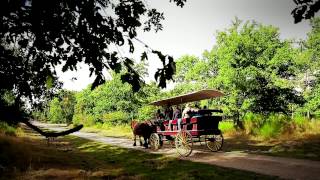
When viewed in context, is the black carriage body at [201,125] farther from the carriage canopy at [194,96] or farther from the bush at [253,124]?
the bush at [253,124]

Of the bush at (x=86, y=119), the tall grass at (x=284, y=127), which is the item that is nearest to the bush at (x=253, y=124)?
the tall grass at (x=284, y=127)

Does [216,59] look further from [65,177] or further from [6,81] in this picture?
[6,81]

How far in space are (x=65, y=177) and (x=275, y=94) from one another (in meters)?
27.0

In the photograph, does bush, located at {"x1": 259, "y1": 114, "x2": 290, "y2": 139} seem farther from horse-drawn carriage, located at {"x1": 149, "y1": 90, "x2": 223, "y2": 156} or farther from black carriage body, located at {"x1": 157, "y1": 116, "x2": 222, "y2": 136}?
black carriage body, located at {"x1": 157, "y1": 116, "x2": 222, "y2": 136}

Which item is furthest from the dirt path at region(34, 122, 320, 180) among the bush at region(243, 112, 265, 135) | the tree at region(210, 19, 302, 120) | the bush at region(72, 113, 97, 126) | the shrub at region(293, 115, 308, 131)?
the bush at region(72, 113, 97, 126)

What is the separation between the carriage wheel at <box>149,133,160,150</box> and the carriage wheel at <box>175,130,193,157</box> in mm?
2664

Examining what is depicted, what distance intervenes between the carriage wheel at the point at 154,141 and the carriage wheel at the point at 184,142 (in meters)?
2.66

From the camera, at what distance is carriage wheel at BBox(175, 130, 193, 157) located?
14.7 metres

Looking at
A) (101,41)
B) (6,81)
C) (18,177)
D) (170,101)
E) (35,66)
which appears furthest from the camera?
(170,101)

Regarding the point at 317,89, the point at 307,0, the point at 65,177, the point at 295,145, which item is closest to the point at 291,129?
the point at 295,145

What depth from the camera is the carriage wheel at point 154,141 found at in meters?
17.9

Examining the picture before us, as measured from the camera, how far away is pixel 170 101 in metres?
18.4

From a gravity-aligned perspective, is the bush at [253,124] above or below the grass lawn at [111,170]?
above

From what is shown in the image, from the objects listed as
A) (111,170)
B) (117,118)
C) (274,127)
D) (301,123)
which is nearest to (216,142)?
(111,170)
